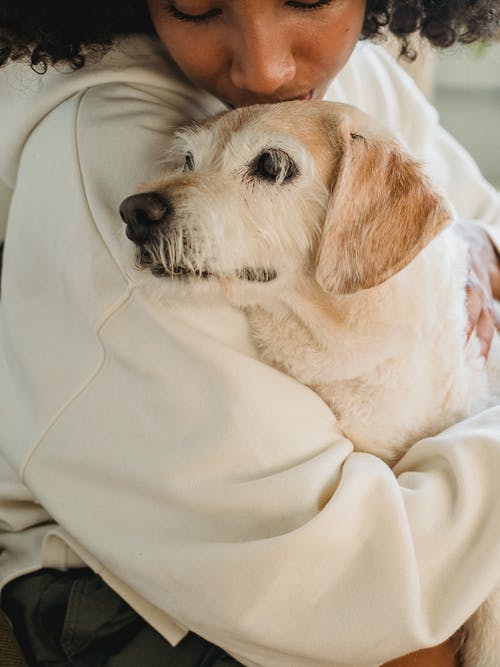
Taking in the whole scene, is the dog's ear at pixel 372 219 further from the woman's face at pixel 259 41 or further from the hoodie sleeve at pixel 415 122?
the hoodie sleeve at pixel 415 122

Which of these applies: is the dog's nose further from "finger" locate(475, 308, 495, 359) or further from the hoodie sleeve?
the hoodie sleeve

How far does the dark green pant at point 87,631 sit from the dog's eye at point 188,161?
56cm

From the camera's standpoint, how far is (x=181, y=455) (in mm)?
928

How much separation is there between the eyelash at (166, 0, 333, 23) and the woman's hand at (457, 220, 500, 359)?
1.66ft

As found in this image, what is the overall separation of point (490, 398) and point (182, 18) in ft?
2.37

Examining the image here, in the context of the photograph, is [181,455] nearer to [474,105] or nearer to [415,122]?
[415,122]

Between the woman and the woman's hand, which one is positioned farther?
the woman's hand

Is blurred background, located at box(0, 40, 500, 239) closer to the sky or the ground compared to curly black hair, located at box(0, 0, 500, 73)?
closer to the ground

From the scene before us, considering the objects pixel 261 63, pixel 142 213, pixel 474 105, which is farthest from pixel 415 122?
pixel 474 105

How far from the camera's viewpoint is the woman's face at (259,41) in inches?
40.4

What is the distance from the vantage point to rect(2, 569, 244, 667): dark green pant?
1027mm

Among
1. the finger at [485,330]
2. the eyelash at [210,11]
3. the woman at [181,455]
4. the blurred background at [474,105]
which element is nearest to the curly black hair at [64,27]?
the woman at [181,455]

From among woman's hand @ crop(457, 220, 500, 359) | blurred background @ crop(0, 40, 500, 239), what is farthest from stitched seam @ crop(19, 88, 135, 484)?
blurred background @ crop(0, 40, 500, 239)

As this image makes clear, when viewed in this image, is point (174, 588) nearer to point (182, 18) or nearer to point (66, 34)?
point (182, 18)
